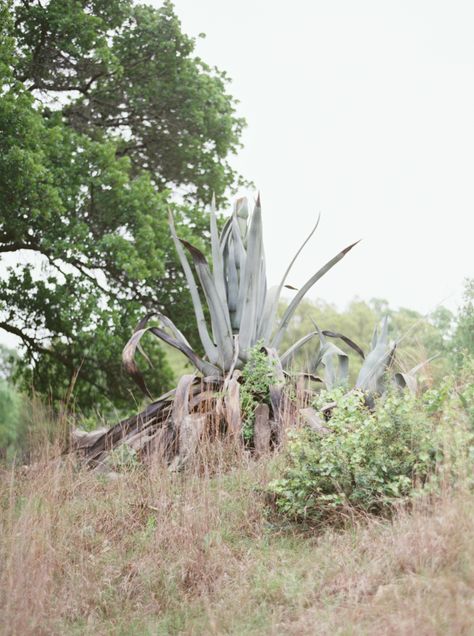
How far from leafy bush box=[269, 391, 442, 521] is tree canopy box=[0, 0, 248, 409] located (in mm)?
6303

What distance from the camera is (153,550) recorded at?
4449 mm

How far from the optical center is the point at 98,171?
37.7 feet

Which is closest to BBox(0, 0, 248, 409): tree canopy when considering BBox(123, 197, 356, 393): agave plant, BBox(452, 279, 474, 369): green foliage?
BBox(123, 197, 356, 393): agave plant

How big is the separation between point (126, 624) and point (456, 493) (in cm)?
175

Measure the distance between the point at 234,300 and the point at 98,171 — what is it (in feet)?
16.1

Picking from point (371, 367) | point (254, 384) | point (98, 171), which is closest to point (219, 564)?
point (254, 384)

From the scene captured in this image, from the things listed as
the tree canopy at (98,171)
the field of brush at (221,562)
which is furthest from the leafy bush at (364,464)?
the tree canopy at (98,171)

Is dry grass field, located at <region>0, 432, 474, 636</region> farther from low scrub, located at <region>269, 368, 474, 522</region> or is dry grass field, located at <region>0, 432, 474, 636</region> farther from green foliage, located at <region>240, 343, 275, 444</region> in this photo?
green foliage, located at <region>240, 343, 275, 444</region>

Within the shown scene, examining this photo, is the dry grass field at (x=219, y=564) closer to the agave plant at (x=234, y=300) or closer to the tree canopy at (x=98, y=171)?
the agave plant at (x=234, y=300)

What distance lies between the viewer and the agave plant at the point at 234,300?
6.91m

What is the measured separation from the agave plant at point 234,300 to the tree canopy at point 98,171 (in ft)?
11.2

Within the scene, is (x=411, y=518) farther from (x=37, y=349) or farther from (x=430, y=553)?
(x=37, y=349)

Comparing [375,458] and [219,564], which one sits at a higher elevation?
[375,458]

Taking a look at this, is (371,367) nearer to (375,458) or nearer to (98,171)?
(375,458)
